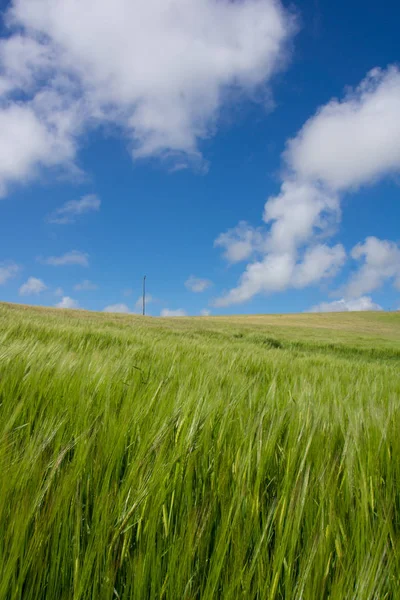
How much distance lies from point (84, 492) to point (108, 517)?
0.55 feet

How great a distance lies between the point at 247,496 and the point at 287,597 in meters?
0.18

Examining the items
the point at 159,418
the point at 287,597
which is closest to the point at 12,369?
the point at 159,418

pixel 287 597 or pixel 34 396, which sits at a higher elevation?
pixel 34 396

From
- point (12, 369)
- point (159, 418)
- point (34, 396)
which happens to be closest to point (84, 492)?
point (159, 418)

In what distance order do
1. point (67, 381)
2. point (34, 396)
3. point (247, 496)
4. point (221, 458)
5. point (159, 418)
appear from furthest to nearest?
point (67, 381) → point (34, 396) → point (159, 418) → point (221, 458) → point (247, 496)

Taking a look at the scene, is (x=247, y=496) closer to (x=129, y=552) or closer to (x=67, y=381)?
(x=129, y=552)

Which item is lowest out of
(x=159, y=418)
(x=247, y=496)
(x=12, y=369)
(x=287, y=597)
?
(x=287, y=597)

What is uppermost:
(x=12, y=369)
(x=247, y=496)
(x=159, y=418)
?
(x=12, y=369)

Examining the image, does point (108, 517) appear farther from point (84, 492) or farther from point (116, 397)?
point (116, 397)

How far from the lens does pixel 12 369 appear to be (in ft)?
4.63

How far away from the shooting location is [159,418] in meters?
1.00

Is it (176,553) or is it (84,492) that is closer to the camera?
(176,553)

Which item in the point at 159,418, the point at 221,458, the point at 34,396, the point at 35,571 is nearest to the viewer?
the point at 35,571

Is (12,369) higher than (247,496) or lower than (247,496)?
higher
